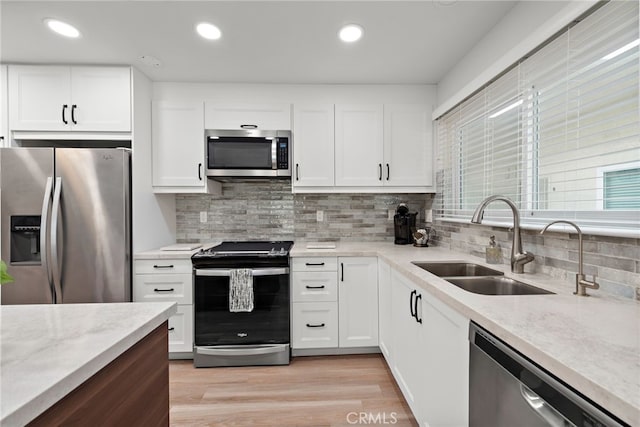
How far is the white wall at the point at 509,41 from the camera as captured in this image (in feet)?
4.27

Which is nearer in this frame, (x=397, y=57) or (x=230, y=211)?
(x=397, y=57)

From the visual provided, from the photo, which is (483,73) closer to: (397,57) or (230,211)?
(397,57)

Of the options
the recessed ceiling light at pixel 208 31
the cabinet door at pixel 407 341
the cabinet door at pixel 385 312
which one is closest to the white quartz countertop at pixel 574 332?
the cabinet door at pixel 407 341

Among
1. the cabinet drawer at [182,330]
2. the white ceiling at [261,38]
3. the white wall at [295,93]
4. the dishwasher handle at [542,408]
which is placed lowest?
the cabinet drawer at [182,330]

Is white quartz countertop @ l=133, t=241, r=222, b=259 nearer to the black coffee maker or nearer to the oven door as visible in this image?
the oven door

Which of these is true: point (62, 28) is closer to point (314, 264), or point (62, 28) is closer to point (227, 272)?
point (227, 272)

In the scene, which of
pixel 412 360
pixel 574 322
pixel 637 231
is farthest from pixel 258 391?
pixel 637 231

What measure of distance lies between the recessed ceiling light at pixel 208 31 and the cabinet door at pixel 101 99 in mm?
894

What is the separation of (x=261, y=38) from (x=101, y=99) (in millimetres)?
1447

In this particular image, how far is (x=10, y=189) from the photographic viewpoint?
208 cm

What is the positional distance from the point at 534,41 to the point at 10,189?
3.42m

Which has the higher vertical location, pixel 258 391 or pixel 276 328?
pixel 276 328

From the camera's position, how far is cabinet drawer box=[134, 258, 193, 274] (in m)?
2.31

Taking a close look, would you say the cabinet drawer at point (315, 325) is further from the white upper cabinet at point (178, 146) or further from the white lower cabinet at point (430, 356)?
the white upper cabinet at point (178, 146)
